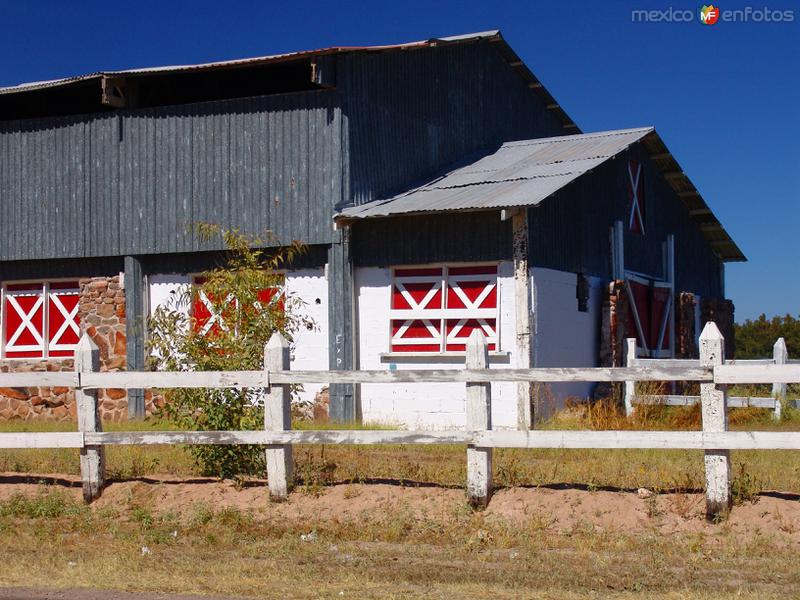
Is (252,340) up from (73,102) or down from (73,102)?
down

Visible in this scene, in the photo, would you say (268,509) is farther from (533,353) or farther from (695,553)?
(533,353)

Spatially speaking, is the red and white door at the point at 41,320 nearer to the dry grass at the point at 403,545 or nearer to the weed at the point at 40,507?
the dry grass at the point at 403,545

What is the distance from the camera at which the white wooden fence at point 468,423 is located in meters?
10.5

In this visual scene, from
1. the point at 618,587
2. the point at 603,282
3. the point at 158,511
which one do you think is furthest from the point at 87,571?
the point at 603,282

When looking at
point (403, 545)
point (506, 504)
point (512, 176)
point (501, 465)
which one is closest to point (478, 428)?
point (506, 504)

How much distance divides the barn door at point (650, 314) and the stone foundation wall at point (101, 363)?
A: 34.1 ft

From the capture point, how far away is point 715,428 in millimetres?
10555

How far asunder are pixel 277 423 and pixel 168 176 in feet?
38.8

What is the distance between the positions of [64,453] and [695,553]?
9.77 meters

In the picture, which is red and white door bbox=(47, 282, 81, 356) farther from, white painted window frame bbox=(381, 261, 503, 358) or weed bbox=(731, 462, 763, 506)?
weed bbox=(731, 462, 763, 506)

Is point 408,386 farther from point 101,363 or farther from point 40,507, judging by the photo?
point 40,507

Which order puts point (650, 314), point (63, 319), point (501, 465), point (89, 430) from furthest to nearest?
point (650, 314), point (63, 319), point (501, 465), point (89, 430)

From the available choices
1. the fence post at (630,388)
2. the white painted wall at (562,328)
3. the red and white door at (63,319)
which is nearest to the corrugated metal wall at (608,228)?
the white painted wall at (562,328)

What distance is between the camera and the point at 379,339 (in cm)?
2072
